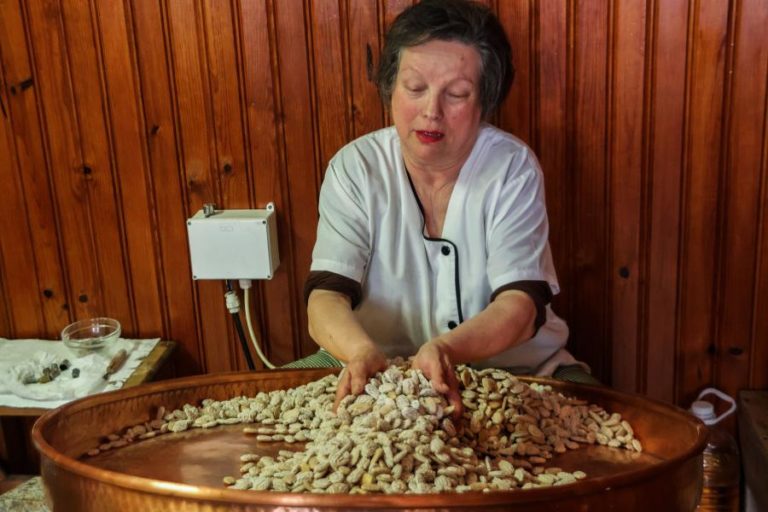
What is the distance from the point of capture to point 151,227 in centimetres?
219

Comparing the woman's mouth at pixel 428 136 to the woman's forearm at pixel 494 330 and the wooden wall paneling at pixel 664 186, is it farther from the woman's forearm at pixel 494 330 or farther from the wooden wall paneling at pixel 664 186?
the wooden wall paneling at pixel 664 186

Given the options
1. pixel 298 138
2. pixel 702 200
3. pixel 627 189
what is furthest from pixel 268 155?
pixel 702 200

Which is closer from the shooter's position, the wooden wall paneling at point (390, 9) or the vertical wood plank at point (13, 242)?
the wooden wall paneling at point (390, 9)

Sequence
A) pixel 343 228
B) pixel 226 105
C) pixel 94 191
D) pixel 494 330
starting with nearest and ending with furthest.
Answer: pixel 494 330 < pixel 343 228 < pixel 226 105 < pixel 94 191

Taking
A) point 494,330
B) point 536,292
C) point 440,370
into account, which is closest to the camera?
point 440,370

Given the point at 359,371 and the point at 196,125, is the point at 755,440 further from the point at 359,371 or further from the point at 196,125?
the point at 196,125

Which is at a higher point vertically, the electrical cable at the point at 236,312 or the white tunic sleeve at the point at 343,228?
the white tunic sleeve at the point at 343,228

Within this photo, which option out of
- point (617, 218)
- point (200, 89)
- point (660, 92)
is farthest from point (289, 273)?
point (660, 92)

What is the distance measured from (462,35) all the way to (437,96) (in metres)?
0.12

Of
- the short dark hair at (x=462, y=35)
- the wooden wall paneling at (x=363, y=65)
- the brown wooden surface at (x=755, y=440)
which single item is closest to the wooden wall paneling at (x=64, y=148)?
the wooden wall paneling at (x=363, y=65)

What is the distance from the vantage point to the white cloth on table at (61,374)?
2.01m

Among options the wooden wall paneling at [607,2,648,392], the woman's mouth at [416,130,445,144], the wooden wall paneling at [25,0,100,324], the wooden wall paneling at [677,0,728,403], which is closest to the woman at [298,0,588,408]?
the woman's mouth at [416,130,445,144]

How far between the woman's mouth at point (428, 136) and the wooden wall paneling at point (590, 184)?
43 cm

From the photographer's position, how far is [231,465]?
4.09 ft
